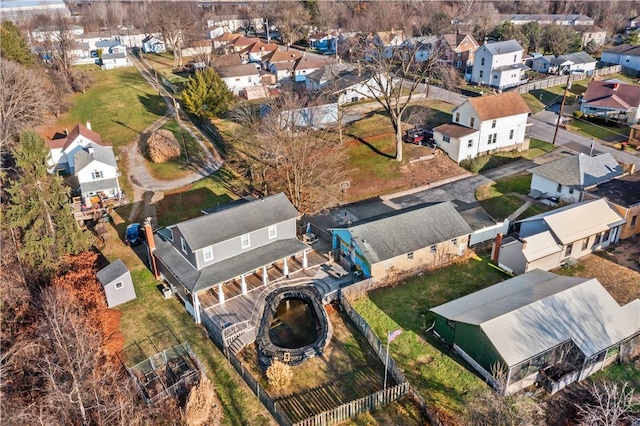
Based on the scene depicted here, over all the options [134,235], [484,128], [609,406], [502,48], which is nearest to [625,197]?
[484,128]

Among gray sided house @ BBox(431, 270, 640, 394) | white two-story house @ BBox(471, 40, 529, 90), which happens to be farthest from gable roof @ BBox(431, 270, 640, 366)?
white two-story house @ BBox(471, 40, 529, 90)

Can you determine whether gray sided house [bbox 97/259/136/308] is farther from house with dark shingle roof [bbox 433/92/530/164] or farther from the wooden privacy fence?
house with dark shingle roof [bbox 433/92/530/164]

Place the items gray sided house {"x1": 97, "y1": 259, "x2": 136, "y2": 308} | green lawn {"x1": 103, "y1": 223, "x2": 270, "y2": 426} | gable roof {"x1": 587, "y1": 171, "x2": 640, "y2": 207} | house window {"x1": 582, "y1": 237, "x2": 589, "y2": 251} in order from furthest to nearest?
1. gable roof {"x1": 587, "y1": 171, "x2": 640, "y2": 207}
2. house window {"x1": 582, "y1": 237, "x2": 589, "y2": 251}
3. gray sided house {"x1": 97, "y1": 259, "x2": 136, "y2": 308}
4. green lawn {"x1": 103, "y1": 223, "x2": 270, "y2": 426}

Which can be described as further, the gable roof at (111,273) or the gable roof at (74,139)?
the gable roof at (74,139)

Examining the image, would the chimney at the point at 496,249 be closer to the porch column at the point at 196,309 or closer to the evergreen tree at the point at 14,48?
the porch column at the point at 196,309

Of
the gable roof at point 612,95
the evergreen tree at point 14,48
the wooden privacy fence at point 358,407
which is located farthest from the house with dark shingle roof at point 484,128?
the evergreen tree at point 14,48

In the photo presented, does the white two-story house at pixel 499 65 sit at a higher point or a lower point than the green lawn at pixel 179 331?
higher

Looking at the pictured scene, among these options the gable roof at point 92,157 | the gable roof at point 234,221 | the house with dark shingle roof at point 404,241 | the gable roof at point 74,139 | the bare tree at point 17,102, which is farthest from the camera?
the bare tree at point 17,102

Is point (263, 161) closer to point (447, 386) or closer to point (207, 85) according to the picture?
point (207, 85)
